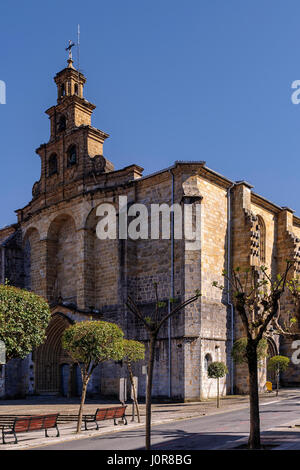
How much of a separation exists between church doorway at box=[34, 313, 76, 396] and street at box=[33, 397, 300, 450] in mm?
16198

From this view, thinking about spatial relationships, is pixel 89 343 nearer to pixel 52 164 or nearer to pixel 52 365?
pixel 52 365

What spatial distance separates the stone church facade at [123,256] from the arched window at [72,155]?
0.07m

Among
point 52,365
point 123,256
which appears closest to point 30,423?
point 123,256

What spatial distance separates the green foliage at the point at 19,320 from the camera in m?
17.0

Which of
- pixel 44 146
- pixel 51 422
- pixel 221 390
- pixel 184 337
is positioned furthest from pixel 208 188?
pixel 51 422

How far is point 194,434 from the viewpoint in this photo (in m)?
15.6

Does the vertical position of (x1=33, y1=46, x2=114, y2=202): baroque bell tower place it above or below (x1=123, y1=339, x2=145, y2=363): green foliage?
above

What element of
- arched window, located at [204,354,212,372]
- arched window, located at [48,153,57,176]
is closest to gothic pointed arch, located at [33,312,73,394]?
arched window, located at [204,354,212,372]

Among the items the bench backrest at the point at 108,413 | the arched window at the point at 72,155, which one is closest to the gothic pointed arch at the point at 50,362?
the arched window at the point at 72,155

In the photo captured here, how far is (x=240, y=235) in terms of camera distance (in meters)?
32.3

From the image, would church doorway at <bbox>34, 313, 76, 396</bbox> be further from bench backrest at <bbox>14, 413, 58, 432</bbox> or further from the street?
bench backrest at <bbox>14, 413, 58, 432</bbox>

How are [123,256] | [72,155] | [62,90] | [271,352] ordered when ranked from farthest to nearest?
[62,90] → [72,155] → [271,352] → [123,256]

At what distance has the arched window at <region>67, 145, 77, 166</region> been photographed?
3769 centimetres

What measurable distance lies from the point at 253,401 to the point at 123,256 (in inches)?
804
